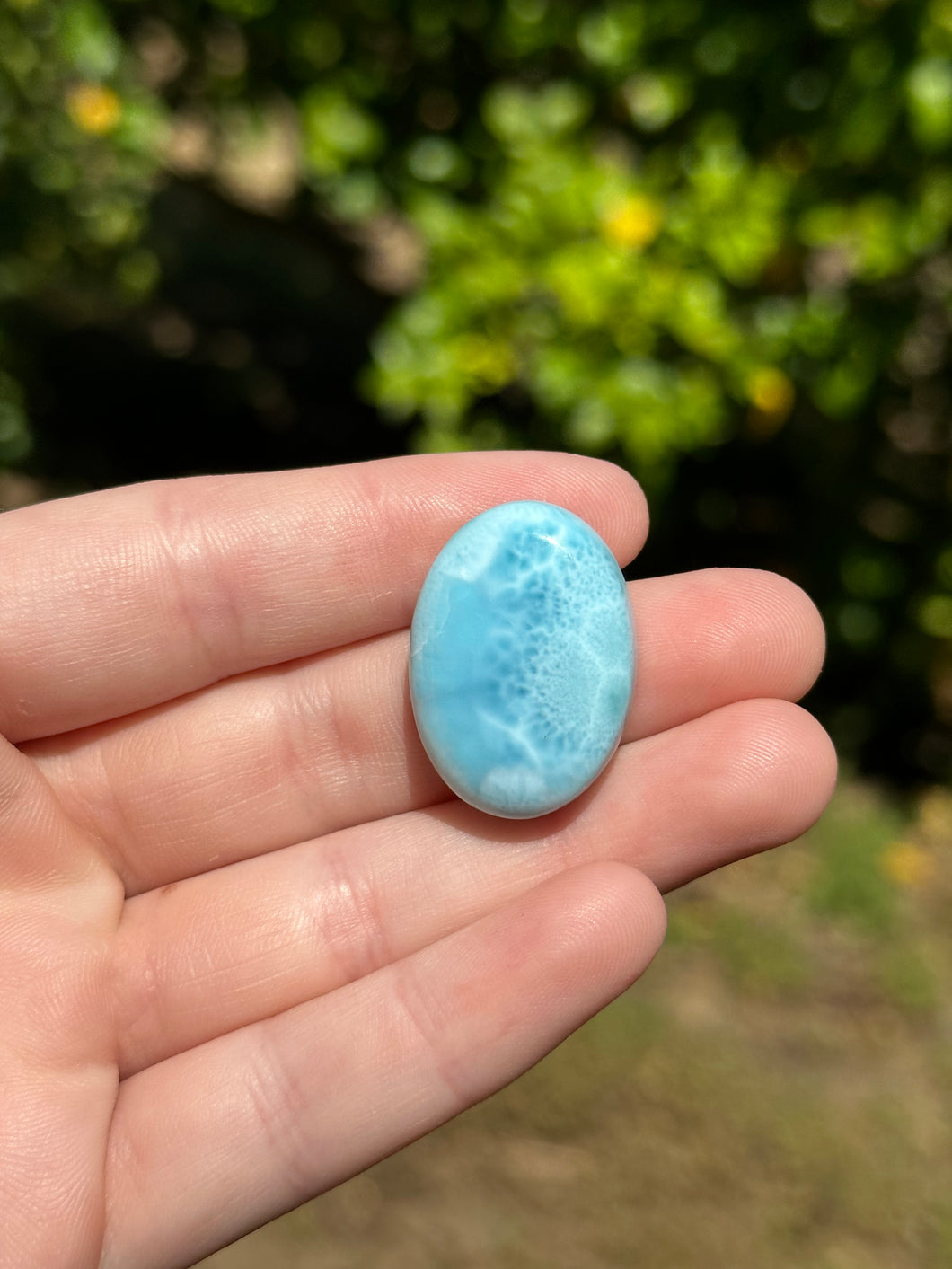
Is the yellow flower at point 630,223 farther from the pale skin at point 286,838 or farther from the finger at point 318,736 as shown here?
the finger at point 318,736

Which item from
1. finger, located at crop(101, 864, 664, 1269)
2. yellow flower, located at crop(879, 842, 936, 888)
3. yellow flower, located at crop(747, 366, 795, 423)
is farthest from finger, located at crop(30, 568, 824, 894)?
yellow flower, located at crop(879, 842, 936, 888)

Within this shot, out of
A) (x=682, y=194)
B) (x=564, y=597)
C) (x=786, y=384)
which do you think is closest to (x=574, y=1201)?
(x=564, y=597)

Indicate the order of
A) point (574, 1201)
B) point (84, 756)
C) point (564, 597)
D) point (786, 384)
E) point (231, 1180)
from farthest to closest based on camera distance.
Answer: point (786, 384), point (574, 1201), point (84, 756), point (564, 597), point (231, 1180)

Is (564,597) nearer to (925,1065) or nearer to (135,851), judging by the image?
(135,851)

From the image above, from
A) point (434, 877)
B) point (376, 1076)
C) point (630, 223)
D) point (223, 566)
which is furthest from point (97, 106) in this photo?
point (376, 1076)

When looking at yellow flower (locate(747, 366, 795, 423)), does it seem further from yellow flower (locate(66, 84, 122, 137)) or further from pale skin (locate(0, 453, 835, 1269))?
yellow flower (locate(66, 84, 122, 137))

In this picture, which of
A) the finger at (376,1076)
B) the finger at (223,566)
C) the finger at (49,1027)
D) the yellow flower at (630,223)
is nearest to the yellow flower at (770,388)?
the yellow flower at (630,223)
